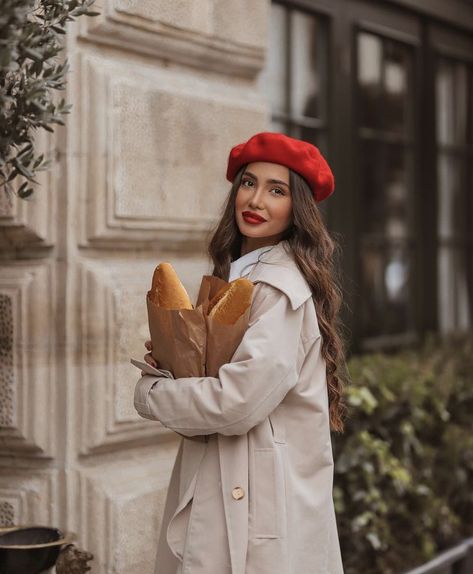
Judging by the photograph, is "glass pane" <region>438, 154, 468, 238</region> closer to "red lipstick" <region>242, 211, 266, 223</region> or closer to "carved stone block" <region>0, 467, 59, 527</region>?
"carved stone block" <region>0, 467, 59, 527</region>

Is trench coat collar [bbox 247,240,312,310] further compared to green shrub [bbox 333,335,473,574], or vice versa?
green shrub [bbox 333,335,473,574]

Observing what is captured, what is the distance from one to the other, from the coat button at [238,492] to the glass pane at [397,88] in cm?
377

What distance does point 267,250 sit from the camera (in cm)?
320

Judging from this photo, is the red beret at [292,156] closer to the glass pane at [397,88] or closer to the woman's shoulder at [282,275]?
the woman's shoulder at [282,275]

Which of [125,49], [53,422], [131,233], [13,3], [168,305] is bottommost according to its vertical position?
[53,422]

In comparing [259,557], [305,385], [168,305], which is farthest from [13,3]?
[259,557]

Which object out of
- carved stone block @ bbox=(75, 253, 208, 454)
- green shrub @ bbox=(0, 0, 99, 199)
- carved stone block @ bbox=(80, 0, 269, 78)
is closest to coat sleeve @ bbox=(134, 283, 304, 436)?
green shrub @ bbox=(0, 0, 99, 199)

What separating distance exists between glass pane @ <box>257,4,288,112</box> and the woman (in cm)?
228

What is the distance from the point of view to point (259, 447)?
3.01m

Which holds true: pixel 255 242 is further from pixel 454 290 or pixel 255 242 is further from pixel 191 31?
pixel 454 290

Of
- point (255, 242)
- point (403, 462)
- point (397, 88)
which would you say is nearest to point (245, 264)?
point (255, 242)

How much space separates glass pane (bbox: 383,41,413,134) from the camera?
6.32 meters

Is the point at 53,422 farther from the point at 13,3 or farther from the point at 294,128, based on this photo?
the point at 294,128

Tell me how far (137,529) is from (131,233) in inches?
41.9
